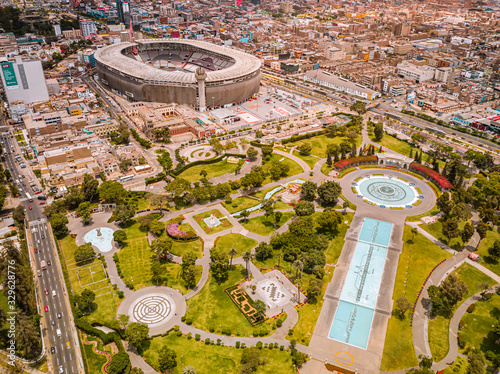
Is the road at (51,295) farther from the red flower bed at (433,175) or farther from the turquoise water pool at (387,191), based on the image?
the red flower bed at (433,175)

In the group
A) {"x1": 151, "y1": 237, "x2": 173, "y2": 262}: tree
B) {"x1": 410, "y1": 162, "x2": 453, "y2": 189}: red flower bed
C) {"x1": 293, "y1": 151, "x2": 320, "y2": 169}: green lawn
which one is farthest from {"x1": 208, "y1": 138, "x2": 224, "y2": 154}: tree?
{"x1": 410, "y1": 162, "x2": 453, "y2": 189}: red flower bed

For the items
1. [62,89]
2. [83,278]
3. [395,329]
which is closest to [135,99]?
[62,89]

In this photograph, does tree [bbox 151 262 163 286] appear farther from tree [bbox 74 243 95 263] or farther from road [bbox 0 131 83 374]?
Answer: road [bbox 0 131 83 374]

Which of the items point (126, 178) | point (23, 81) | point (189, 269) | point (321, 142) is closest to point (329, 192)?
point (321, 142)

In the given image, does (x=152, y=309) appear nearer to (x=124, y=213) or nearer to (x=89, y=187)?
(x=124, y=213)

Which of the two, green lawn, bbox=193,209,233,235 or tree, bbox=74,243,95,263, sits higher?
tree, bbox=74,243,95,263

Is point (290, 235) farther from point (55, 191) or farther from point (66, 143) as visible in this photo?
point (66, 143)
